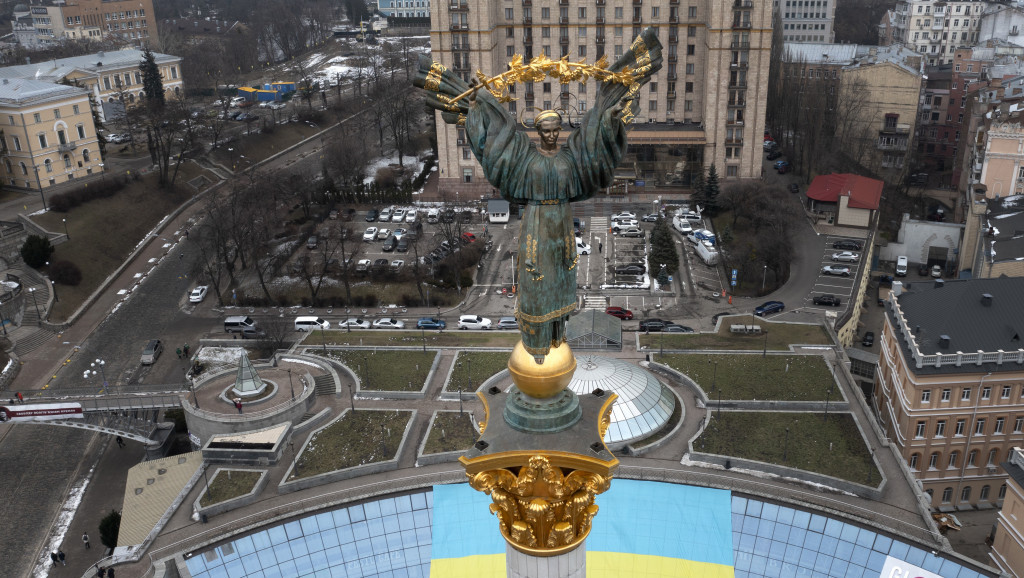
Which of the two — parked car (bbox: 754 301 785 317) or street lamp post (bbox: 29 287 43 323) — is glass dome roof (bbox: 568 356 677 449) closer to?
parked car (bbox: 754 301 785 317)

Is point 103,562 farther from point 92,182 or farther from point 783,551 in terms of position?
point 92,182

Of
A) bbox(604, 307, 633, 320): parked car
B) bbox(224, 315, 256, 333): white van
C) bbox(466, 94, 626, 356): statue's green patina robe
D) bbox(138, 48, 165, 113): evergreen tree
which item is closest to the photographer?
bbox(466, 94, 626, 356): statue's green patina robe

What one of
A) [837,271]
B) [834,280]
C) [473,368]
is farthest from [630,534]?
[837,271]

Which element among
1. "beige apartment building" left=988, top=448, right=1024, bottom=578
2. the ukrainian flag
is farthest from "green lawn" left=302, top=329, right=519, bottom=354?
"beige apartment building" left=988, top=448, right=1024, bottom=578

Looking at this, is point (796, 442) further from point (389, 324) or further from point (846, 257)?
point (846, 257)

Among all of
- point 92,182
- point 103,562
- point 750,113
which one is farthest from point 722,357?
point 92,182
